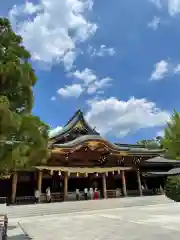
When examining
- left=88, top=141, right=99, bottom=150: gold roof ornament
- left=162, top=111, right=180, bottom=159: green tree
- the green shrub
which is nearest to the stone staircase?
the green shrub

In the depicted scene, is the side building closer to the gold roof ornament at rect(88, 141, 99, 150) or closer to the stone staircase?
the gold roof ornament at rect(88, 141, 99, 150)

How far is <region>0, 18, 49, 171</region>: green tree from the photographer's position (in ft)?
24.9

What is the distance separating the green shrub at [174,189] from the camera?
79.8ft

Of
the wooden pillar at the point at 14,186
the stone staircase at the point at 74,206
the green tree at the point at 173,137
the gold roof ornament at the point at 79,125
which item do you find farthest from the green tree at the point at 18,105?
the green tree at the point at 173,137

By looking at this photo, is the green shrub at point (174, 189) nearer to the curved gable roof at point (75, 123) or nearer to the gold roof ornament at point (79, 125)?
the curved gable roof at point (75, 123)

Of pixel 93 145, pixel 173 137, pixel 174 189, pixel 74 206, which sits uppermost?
pixel 173 137

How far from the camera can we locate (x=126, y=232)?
31.9 ft

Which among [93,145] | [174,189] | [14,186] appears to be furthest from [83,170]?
[174,189]

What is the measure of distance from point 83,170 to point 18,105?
16968 mm

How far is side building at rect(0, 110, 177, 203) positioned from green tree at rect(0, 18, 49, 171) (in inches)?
529

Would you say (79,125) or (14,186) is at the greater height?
(79,125)

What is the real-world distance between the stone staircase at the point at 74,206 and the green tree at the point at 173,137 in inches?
506

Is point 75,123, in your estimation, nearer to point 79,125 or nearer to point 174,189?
point 79,125

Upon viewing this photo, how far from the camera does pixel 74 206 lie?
805 inches
